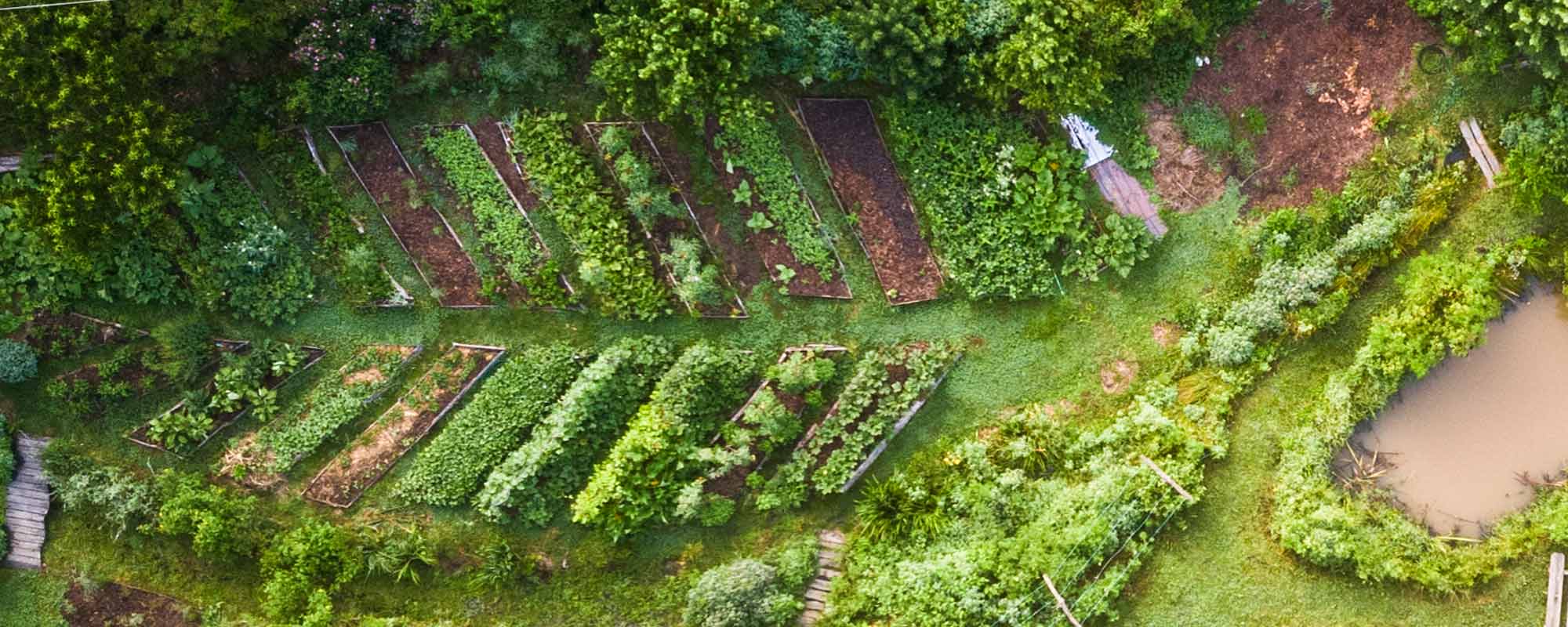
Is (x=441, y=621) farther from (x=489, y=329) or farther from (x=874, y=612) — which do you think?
(x=874, y=612)

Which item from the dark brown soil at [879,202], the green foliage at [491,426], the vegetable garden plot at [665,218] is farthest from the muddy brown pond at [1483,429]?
the green foliage at [491,426]

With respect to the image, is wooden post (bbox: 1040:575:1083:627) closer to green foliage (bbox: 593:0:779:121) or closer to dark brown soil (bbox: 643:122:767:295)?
dark brown soil (bbox: 643:122:767:295)

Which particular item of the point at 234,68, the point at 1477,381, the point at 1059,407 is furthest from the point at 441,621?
the point at 1477,381

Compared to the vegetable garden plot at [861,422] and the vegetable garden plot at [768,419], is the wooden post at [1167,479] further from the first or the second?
the vegetable garden plot at [768,419]

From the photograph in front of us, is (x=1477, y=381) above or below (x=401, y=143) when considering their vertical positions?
below

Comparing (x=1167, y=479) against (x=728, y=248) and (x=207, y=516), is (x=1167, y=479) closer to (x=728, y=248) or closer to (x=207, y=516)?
(x=728, y=248)

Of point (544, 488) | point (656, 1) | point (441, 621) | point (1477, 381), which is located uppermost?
point (656, 1)
